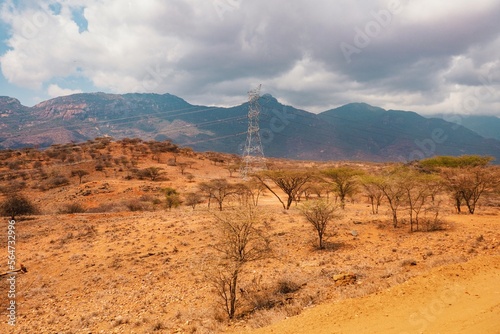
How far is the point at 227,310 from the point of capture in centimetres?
1096

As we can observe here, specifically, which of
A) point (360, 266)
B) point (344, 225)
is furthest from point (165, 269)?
point (344, 225)

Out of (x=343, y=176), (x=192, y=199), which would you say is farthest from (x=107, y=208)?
(x=343, y=176)

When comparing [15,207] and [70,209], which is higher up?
[15,207]

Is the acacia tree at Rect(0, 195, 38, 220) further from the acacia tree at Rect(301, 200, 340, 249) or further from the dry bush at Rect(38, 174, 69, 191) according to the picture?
the acacia tree at Rect(301, 200, 340, 249)

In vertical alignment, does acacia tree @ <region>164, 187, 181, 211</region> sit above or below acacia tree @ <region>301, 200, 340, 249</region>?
below

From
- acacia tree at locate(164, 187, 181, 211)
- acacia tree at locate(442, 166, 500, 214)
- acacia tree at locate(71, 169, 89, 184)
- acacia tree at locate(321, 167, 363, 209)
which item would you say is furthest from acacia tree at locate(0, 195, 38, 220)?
acacia tree at locate(442, 166, 500, 214)

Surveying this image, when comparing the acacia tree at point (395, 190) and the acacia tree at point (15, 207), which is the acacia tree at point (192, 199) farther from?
the acacia tree at point (395, 190)

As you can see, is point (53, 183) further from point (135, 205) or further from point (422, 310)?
point (422, 310)

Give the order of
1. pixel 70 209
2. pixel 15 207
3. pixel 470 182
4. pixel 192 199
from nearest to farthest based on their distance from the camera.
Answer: pixel 470 182
pixel 15 207
pixel 70 209
pixel 192 199

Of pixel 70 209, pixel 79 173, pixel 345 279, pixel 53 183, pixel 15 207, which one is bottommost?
pixel 70 209

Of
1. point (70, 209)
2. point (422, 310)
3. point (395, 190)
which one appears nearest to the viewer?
point (422, 310)

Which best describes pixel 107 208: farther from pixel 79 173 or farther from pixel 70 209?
pixel 79 173

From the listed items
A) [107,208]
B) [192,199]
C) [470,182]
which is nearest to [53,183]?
[107,208]

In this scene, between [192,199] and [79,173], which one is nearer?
[192,199]
